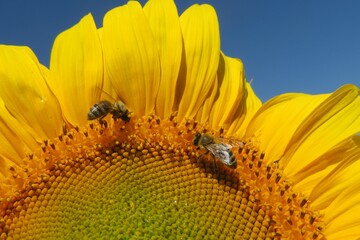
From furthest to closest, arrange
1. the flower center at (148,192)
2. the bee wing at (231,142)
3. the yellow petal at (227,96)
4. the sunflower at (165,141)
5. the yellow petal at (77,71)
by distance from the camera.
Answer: the yellow petal at (227,96)
the bee wing at (231,142)
the yellow petal at (77,71)
the sunflower at (165,141)
the flower center at (148,192)

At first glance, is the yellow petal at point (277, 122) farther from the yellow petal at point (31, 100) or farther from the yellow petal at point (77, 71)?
the yellow petal at point (31, 100)

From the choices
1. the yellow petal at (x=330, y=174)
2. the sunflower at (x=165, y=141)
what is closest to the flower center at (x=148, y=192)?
the sunflower at (x=165, y=141)

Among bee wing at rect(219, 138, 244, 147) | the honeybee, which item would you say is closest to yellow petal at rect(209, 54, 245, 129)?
bee wing at rect(219, 138, 244, 147)

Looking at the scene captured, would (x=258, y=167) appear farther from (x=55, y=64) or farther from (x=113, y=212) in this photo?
(x=55, y=64)

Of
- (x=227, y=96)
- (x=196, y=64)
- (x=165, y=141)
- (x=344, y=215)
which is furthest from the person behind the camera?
(x=227, y=96)

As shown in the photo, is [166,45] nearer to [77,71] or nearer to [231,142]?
[77,71]

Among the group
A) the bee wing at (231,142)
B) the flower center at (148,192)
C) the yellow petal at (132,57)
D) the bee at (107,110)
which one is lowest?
the flower center at (148,192)

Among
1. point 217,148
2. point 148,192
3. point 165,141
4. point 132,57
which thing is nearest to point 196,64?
point 132,57
